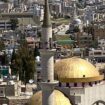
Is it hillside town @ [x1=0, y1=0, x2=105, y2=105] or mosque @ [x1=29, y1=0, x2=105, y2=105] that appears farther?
mosque @ [x1=29, y1=0, x2=105, y2=105]

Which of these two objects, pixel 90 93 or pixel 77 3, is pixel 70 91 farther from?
pixel 77 3

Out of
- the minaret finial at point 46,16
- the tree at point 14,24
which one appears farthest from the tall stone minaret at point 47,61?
the tree at point 14,24

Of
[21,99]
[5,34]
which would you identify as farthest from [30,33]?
[21,99]

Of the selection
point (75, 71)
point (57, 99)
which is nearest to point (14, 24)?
point (75, 71)

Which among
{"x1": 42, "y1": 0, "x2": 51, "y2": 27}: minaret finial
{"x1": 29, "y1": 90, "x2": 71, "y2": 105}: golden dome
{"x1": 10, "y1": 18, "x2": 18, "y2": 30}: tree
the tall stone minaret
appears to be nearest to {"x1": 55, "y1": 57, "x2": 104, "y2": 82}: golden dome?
{"x1": 29, "y1": 90, "x2": 71, "y2": 105}: golden dome

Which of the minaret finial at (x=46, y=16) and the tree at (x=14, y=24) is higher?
the minaret finial at (x=46, y=16)

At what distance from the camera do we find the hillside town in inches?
632

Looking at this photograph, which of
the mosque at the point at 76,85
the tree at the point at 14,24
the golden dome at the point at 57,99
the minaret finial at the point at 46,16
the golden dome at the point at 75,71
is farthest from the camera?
the tree at the point at 14,24

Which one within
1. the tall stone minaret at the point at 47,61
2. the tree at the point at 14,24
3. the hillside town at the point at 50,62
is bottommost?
the tree at the point at 14,24

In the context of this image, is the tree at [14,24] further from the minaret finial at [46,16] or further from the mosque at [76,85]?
the minaret finial at [46,16]

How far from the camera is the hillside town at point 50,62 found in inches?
632

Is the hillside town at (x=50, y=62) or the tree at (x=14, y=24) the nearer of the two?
the hillside town at (x=50, y=62)

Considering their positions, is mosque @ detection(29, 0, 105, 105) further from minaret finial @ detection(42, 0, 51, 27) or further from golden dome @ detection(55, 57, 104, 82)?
minaret finial @ detection(42, 0, 51, 27)

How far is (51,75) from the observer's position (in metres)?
16.0
